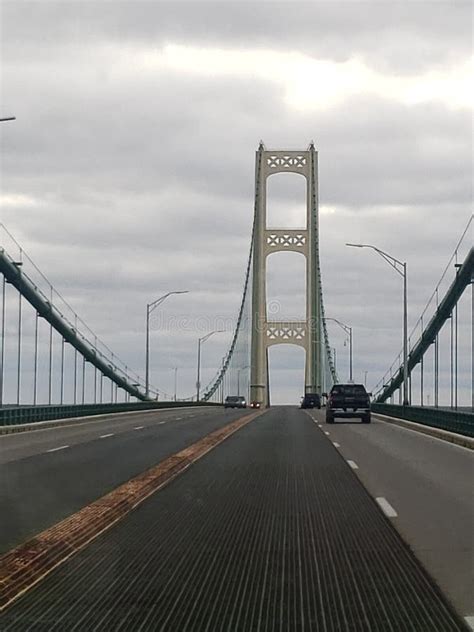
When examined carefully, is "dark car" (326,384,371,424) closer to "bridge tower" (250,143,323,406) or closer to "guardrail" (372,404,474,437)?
"guardrail" (372,404,474,437)

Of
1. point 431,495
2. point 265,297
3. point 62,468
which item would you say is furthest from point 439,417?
point 265,297

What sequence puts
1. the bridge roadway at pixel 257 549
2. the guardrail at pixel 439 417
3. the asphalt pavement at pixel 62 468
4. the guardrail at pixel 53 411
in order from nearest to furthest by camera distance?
the bridge roadway at pixel 257 549, the asphalt pavement at pixel 62 468, the guardrail at pixel 439 417, the guardrail at pixel 53 411

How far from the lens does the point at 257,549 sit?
38.9 feet

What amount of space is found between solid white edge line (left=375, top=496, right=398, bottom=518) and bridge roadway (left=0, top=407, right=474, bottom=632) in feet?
0.37

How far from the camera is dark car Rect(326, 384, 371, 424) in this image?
52.5m

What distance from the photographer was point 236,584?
9.88m

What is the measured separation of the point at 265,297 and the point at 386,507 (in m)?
94.4

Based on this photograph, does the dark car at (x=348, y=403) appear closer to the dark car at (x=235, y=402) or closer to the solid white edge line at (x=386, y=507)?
the solid white edge line at (x=386, y=507)

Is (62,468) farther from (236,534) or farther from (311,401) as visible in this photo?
(311,401)

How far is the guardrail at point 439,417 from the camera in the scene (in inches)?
1334

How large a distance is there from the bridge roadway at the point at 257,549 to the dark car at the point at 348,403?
28.0 meters

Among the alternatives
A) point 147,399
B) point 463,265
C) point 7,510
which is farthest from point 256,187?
point 7,510

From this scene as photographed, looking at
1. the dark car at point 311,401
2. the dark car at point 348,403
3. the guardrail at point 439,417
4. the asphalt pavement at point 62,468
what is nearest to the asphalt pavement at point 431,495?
the guardrail at point 439,417

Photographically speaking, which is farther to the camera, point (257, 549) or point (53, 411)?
point (53, 411)
